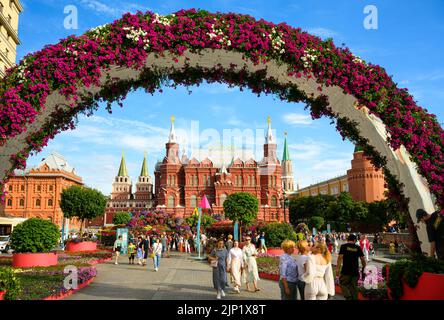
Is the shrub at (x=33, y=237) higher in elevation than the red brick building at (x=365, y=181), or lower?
lower

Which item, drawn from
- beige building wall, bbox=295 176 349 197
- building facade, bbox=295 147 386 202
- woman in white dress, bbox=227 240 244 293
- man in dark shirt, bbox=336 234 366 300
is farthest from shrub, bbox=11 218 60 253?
beige building wall, bbox=295 176 349 197

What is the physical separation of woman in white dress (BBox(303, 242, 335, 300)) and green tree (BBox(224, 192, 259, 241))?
114 ft

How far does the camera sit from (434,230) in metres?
9.42

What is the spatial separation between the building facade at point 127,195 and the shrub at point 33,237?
91.8 metres

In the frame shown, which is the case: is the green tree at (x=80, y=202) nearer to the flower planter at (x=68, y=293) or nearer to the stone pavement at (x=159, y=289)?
the stone pavement at (x=159, y=289)

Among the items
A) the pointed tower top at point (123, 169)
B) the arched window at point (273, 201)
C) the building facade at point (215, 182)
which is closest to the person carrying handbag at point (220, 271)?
the building facade at point (215, 182)

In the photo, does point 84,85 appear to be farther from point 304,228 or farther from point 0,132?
point 304,228

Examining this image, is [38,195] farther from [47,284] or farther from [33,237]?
[47,284]

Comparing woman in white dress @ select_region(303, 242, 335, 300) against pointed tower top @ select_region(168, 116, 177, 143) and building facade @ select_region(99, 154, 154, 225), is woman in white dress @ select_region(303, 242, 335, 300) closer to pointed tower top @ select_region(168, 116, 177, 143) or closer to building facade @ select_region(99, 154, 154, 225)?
pointed tower top @ select_region(168, 116, 177, 143)

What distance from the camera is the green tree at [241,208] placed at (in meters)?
43.8

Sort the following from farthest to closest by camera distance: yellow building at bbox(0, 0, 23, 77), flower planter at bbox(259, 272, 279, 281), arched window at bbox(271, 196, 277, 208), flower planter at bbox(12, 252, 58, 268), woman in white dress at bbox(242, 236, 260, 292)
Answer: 1. arched window at bbox(271, 196, 277, 208)
2. yellow building at bbox(0, 0, 23, 77)
3. flower planter at bbox(12, 252, 58, 268)
4. flower planter at bbox(259, 272, 279, 281)
5. woman in white dress at bbox(242, 236, 260, 292)

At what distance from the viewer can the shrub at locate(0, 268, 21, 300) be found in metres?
8.75
